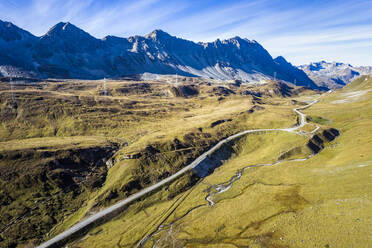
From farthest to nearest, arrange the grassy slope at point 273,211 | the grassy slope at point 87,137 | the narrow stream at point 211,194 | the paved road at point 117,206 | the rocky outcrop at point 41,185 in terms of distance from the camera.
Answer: the grassy slope at point 87,137 → the rocky outcrop at point 41,185 → the paved road at point 117,206 → the narrow stream at point 211,194 → the grassy slope at point 273,211

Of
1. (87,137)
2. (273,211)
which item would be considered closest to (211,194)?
(273,211)

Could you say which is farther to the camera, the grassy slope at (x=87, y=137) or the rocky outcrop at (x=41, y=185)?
the grassy slope at (x=87, y=137)

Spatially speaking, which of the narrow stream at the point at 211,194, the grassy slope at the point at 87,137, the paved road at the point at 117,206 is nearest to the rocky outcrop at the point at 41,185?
the grassy slope at the point at 87,137

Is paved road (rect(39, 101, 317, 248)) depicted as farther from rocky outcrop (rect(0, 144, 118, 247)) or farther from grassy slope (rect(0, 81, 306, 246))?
rocky outcrop (rect(0, 144, 118, 247))

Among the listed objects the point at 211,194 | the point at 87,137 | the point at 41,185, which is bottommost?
the point at 211,194

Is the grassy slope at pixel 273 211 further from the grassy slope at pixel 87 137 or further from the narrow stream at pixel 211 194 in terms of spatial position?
the grassy slope at pixel 87 137

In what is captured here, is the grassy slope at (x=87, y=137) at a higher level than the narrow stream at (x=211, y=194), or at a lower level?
higher

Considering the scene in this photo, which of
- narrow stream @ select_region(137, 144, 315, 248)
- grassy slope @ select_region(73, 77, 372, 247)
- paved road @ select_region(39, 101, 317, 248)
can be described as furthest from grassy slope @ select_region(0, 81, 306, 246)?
narrow stream @ select_region(137, 144, 315, 248)

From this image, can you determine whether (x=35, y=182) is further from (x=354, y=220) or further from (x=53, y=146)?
(x=354, y=220)

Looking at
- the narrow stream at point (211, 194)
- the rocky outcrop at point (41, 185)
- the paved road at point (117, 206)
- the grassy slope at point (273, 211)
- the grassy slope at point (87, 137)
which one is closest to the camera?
the grassy slope at point (273, 211)

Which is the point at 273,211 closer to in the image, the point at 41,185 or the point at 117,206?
the point at 117,206
